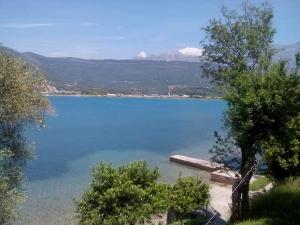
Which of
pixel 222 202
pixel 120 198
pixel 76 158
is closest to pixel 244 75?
pixel 120 198

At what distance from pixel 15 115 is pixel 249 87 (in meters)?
11.5

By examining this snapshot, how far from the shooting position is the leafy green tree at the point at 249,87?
19469 millimetres

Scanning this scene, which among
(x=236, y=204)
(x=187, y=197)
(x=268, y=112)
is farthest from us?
(x=187, y=197)

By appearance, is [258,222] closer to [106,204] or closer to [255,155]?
[255,155]

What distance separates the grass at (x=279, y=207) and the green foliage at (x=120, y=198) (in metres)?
5.28

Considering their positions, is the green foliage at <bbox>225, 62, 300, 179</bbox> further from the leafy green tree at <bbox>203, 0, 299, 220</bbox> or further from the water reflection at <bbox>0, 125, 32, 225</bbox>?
the water reflection at <bbox>0, 125, 32, 225</bbox>

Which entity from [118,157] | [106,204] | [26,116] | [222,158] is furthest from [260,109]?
[118,157]

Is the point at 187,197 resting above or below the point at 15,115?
below

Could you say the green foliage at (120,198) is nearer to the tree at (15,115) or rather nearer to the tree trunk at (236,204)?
the tree at (15,115)

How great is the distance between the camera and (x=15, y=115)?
68.7 feet

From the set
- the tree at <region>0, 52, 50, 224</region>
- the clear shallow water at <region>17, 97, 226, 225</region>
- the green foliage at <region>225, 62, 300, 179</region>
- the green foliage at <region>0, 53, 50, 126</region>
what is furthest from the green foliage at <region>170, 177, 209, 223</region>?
the green foliage at <region>0, 53, 50, 126</region>

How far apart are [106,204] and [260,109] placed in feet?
30.2

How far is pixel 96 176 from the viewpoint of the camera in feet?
75.4

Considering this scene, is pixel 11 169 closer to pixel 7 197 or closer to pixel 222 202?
pixel 7 197
